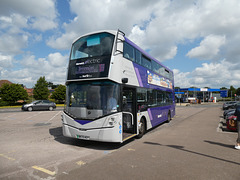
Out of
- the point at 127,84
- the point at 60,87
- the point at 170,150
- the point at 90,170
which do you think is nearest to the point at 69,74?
the point at 127,84

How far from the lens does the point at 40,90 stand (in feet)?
152

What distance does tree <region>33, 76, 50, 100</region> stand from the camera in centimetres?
4628

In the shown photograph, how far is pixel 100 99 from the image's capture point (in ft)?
19.7

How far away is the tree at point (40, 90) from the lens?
152 ft

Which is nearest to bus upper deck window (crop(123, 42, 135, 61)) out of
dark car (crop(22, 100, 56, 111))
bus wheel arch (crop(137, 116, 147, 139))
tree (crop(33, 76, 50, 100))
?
bus wheel arch (crop(137, 116, 147, 139))

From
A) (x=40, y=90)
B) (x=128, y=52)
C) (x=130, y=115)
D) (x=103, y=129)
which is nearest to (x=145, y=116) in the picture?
(x=130, y=115)

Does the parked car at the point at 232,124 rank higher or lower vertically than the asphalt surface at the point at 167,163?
higher

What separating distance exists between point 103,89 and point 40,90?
4541 centimetres

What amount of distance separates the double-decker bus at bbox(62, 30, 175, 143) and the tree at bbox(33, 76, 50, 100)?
43.5m

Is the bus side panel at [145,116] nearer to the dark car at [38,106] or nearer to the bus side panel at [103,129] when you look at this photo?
the bus side panel at [103,129]

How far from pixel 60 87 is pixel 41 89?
21.8 feet

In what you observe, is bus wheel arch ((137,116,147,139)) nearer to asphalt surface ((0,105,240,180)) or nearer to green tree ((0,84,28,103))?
asphalt surface ((0,105,240,180))

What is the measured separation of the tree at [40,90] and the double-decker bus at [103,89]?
43.5 metres

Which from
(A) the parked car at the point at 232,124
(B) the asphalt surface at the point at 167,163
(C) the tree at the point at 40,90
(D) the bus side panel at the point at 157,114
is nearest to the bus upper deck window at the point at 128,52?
(D) the bus side panel at the point at 157,114
